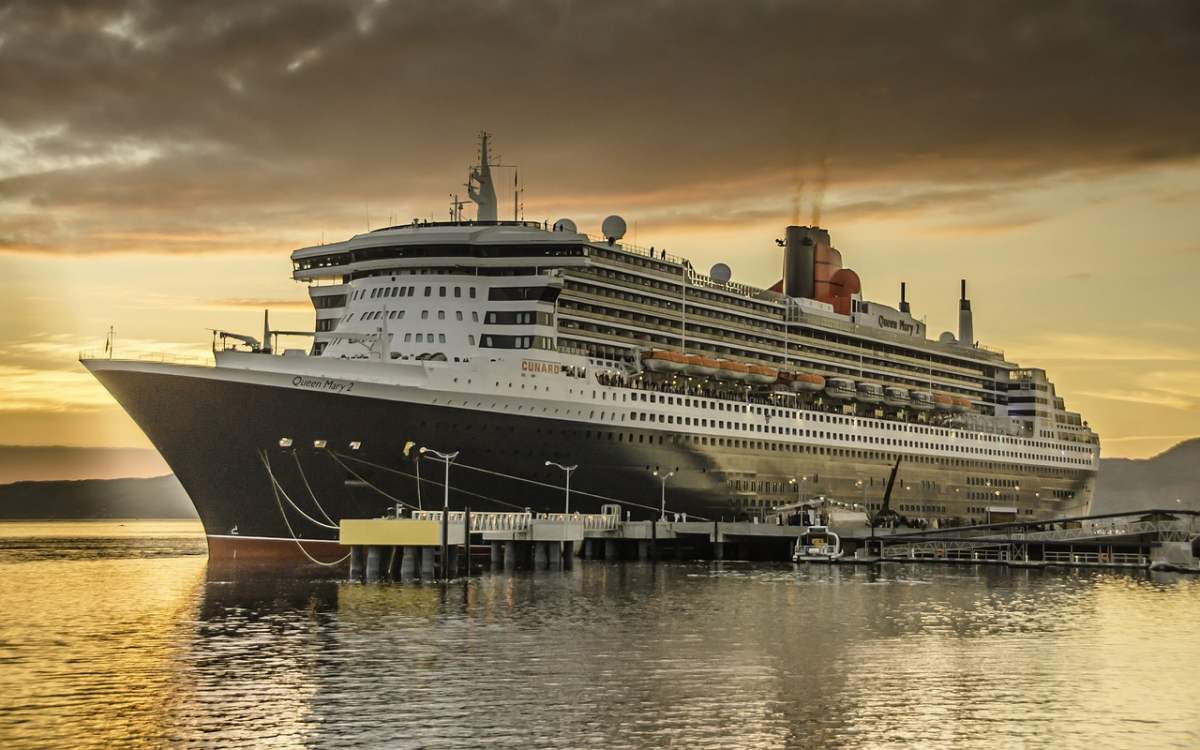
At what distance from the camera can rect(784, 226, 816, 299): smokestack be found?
3917 inches

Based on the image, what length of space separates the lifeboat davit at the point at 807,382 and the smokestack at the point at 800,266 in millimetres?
14390

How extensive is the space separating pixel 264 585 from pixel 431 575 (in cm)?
655

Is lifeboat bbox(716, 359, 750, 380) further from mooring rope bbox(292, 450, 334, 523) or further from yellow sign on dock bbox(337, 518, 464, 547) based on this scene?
yellow sign on dock bbox(337, 518, 464, 547)

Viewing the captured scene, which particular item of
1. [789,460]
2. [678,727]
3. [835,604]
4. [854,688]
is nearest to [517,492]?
[835,604]

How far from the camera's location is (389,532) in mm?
55594

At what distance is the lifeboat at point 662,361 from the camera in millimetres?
71625

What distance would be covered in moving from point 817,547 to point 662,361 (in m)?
13.1

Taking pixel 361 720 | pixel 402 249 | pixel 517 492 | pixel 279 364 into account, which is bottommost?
pixel 361 720

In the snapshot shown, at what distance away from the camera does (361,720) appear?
27656 millimetres

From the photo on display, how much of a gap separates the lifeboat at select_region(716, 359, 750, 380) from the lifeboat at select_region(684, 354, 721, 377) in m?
0.41

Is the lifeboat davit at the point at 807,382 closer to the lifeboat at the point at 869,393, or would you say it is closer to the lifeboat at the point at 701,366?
the lifeboat at the point at 869,393

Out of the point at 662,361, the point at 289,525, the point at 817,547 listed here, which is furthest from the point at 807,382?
the point at 289,525

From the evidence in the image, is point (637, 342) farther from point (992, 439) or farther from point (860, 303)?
point (992, 439)

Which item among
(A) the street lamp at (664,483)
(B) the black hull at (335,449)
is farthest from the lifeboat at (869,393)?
(B) the black hull at (335,449)
